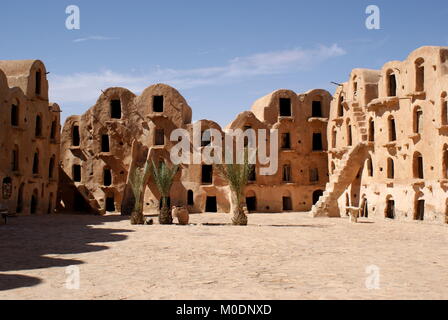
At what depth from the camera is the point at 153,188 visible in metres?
39.8

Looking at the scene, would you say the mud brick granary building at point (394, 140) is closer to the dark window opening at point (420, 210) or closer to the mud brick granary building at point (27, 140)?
the dark window opening at point (420, 210)

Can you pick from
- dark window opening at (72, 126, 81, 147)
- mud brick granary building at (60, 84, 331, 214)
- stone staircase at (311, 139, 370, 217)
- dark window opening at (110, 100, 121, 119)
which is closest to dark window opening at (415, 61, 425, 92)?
stone staircase at (311, 139, 370, 217)

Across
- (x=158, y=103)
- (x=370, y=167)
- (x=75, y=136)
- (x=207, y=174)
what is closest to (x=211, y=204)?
(x=207, y=174)

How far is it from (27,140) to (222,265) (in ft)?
86.2

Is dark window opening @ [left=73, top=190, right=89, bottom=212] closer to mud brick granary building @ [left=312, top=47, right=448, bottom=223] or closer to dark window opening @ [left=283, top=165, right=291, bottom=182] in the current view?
dark window opening @ [left=283, top=165, right=291, bottom=182]

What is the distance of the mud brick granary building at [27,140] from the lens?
103 feet

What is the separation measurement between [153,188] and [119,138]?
5.29 meters

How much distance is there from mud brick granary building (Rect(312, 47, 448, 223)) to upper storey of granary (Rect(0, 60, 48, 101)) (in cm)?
2176

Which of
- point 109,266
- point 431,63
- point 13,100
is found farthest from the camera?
point 13,100

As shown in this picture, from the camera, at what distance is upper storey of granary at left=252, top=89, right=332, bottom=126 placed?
42.1 meters

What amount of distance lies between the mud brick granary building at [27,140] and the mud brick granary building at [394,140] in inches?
772

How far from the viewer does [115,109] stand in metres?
42.2

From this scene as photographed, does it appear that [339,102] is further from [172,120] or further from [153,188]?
[153,188]
